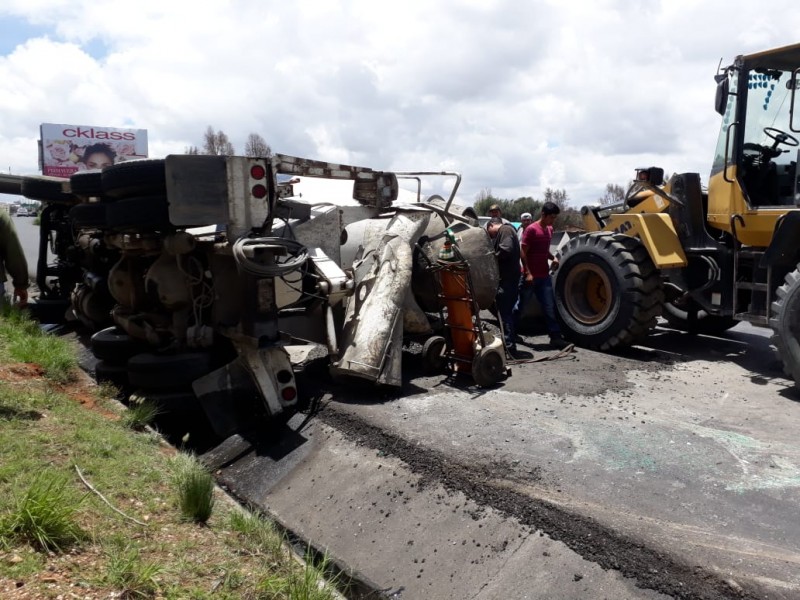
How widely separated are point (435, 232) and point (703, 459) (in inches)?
143

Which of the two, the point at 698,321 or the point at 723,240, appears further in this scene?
the point at 698,321

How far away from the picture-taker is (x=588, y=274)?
25.7 feet

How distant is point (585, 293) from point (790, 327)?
2.60 m

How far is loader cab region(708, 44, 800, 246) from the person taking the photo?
6.45 meters

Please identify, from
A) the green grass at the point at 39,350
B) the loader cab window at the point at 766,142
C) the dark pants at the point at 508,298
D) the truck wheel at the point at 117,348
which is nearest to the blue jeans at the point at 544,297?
the dark pants at the point at 508,298

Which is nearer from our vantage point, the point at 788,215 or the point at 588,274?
the point at 788,215

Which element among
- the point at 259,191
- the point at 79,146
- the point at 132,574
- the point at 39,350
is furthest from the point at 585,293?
the point at 79,146

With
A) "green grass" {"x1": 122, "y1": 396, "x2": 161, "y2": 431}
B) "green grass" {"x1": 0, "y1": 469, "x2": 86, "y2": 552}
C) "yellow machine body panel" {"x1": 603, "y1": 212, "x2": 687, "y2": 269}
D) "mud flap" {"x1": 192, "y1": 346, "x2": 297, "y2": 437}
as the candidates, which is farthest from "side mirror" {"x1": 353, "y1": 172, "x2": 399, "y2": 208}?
"green grass" {"x1": 0, "y1": 469, "x2": 86, "y2": 552}

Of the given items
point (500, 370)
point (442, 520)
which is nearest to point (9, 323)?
point (500, 370)

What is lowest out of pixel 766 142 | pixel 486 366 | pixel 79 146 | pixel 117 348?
pixel 486 366

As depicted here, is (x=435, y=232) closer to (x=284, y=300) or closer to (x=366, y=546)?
(x=284, y=300)

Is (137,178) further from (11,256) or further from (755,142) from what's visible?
(755,142)

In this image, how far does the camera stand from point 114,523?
321cm

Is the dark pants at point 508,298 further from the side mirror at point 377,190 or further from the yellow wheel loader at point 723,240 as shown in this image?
the side mirror at point 377,190
